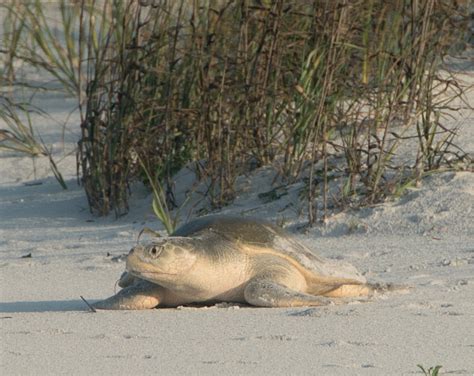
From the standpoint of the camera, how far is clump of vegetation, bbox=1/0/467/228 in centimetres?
566

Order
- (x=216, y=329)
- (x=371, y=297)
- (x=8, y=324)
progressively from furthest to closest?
(x=371, y=297) < (x=8, y=324) < (x=216, y=329)

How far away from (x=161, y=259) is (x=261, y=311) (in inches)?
14.8

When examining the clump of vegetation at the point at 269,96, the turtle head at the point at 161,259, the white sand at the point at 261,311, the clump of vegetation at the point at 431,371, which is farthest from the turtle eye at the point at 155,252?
the clump of vegetation at the point at 269,96

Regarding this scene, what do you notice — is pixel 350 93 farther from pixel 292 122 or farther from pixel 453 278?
pixel 453 278

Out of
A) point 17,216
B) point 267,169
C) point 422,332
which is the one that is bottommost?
point 17,216

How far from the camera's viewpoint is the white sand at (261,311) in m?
2.81

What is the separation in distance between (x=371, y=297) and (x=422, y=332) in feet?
2.41

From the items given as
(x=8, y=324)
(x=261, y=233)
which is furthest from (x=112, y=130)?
(x=8, y=324)

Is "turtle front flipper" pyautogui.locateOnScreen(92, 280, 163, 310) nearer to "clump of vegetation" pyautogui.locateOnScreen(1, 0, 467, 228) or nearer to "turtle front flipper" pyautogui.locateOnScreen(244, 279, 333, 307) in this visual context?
"turtle front flipper" pyautogui.locateOnScreen(244, 279, 333, 307)

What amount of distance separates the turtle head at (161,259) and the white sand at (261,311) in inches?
5.5

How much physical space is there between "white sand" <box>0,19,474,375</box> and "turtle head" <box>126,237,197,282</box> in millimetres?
139

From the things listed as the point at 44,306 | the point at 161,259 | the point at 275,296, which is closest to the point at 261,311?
the point at 275,296

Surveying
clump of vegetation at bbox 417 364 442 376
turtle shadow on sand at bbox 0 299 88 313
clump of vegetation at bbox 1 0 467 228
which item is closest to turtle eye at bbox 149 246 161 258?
turtle shadow on sand at bbox 0 299 88 313

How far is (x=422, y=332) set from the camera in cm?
311
